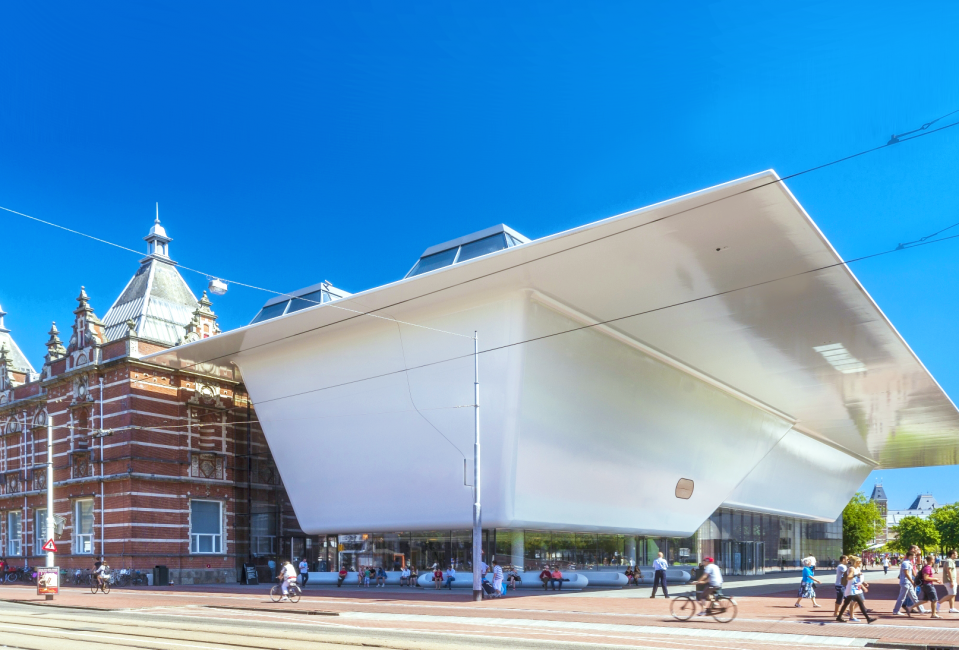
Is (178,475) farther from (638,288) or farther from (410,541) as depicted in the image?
(638,288)

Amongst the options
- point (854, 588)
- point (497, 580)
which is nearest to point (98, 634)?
point (497, 580)

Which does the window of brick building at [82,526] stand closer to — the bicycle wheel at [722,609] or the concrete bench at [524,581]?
the concrete bench at [524,581]

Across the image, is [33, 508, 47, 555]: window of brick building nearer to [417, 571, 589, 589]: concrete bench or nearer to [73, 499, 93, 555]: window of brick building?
[73, 499, 93, 555]: window of brick building

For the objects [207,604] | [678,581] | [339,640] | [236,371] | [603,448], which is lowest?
[678,581]

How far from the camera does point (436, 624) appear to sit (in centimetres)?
1919

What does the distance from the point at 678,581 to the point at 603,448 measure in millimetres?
10501

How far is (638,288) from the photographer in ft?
91.0

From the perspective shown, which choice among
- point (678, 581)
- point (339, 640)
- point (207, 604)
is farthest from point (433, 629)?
point (678, 581)

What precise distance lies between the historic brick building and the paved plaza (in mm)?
9582

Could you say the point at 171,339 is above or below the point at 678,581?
above

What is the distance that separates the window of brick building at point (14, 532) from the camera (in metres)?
45.2

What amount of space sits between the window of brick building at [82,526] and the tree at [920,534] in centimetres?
12302

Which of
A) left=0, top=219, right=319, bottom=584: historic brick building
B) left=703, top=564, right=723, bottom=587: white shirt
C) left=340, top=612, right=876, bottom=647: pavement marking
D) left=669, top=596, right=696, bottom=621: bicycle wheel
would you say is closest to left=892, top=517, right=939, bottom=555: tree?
left=0, top=219, right=319, bottom=584: historic brick building

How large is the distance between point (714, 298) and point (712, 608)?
1194 centimetres
